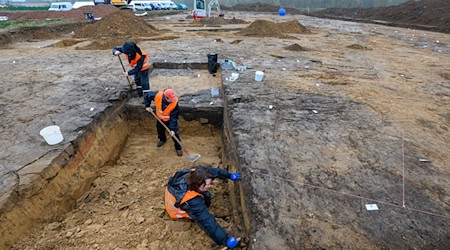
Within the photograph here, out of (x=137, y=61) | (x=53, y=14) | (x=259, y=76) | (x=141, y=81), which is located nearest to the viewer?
(x=137, y=61)

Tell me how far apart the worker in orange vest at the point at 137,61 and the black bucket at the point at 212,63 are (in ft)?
7.31

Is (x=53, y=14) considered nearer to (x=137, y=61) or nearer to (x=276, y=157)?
(x=137, y=61)

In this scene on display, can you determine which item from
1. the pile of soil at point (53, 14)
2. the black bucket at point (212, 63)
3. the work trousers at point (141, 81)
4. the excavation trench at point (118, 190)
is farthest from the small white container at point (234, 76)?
the pile of soil at point (53, 14)

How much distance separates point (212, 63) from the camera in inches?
274

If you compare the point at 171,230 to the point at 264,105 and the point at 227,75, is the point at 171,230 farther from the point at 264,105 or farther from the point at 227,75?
the point at 227,75

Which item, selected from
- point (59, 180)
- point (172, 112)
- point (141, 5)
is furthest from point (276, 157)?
point (141, 5)

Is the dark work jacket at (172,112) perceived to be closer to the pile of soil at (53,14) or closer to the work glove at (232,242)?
the work glove at (232,242)

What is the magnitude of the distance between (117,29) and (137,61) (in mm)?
9158

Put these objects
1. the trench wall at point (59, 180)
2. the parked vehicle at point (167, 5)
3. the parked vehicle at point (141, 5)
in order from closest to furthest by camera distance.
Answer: the trench wall at point (59, 180), the parked vehicle at point (141, 5), the parked vehicle at point (167, 5)

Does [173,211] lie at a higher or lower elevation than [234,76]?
lower

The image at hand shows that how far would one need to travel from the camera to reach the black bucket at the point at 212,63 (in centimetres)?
691

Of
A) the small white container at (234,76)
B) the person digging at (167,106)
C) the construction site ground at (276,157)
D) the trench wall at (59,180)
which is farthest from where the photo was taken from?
the small white container at (234,76)

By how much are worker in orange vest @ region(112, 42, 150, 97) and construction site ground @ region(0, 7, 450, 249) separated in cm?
52

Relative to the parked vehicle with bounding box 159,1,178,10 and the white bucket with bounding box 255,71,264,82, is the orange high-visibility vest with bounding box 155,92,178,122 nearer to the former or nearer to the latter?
the white bucket with bounding box 255,71,264,82
